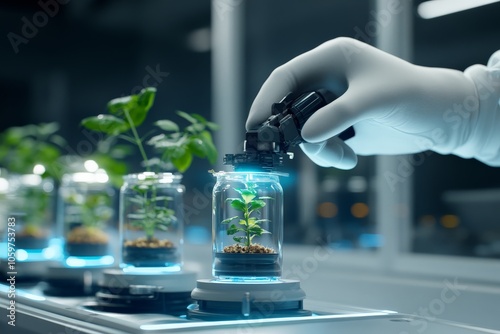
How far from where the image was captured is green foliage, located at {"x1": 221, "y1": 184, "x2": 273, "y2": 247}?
1.14 meters

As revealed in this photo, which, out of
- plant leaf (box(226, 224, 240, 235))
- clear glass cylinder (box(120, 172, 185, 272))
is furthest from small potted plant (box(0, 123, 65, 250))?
plant leaf (box(226, 224, 240, 235))

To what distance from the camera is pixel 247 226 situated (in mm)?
1152

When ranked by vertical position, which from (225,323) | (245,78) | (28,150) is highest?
(245,78)

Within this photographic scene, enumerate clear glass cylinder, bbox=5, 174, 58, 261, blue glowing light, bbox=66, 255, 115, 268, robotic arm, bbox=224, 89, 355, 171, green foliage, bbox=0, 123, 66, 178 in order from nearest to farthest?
robotic arm, bbox=224, 89, 355, 171, blue glowing light, bbox=66, 255, 115, 268, clear glass cylinder, bbox=5, 174, 58, 261, green foliage, bbox=0, 123, 66, 178

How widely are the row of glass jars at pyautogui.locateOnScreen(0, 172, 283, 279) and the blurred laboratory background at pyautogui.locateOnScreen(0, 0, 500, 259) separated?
0.38 metres

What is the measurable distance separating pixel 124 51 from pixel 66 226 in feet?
6.52

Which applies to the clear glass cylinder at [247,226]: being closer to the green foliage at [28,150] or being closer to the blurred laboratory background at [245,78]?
the blurred laboratory background at [245,78]

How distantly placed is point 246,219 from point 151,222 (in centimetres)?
34

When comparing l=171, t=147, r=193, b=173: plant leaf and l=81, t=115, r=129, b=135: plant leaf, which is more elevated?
l=81, t=115, r=129, b=135: plant leaf

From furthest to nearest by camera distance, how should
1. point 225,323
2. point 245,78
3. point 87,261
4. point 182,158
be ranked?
point 245,78
point 87,261
point 182,158
point 225,323

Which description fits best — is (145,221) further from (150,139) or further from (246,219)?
(246,219)

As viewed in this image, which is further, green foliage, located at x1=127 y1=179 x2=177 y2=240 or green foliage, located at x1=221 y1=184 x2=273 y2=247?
A: green foliage, located at x1=127 y1=179 x2=177 y2=240

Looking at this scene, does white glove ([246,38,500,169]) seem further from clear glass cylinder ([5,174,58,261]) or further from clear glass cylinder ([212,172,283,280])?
clear glass cylinder ([5,174,58,261])

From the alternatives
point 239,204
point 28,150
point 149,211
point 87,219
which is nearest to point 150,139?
point 149,211
